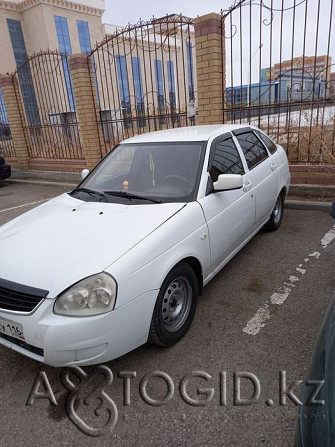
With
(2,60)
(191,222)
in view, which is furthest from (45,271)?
(2,60)

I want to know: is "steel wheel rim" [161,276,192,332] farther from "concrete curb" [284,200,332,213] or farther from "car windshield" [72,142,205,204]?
"concrete curb" [284,200,332,213]

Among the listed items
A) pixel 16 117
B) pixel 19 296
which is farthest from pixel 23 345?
pixel 16 117

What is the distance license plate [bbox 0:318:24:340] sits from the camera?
2.10 meters

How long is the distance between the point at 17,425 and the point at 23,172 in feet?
33.4

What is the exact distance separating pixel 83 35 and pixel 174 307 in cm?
3829

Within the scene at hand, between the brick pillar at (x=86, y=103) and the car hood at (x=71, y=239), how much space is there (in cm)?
563

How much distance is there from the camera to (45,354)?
6.71 ft

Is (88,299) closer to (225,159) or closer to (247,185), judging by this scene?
(225,159)

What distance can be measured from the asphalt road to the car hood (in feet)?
2.76

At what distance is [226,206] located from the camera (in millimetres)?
3137

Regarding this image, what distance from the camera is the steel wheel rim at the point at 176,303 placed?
8.27 feet

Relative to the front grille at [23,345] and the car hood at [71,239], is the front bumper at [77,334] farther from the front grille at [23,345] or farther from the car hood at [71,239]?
the car hood at [71,239]

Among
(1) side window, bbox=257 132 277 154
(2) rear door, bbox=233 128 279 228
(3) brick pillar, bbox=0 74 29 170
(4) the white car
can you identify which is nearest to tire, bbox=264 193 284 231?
(2) rear door, bbox=233 128 279 228

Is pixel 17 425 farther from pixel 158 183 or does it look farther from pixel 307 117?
pixel 307 117
